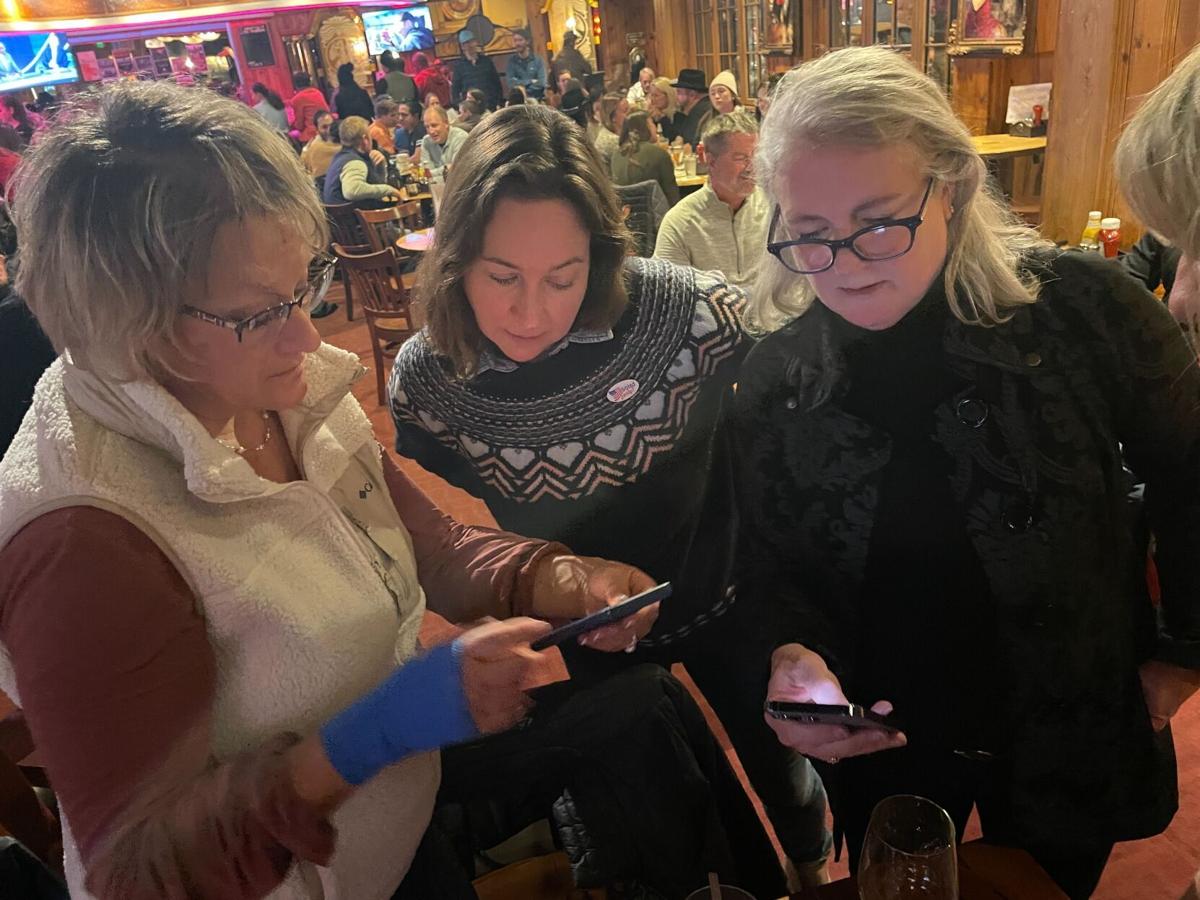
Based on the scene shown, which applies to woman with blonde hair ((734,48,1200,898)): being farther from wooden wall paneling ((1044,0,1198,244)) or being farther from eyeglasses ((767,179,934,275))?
wooden wall paneling ((1044,0,1198,244))

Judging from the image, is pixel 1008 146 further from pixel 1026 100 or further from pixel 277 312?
pixel 277 312

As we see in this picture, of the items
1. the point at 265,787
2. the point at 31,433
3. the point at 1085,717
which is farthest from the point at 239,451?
the point at 1085,717

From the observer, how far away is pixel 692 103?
289 inches

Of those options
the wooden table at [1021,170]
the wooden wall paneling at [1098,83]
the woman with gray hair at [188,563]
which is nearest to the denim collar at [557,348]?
the woman with gray hair at [188,563]

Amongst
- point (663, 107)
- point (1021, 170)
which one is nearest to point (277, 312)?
point (1021, 170)

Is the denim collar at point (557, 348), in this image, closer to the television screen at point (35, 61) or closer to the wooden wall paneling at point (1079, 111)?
the wooden wall paneling at point (1079, 111)

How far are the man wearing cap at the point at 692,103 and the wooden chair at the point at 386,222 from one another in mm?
2377

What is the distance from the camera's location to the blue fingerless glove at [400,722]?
926 millimetres

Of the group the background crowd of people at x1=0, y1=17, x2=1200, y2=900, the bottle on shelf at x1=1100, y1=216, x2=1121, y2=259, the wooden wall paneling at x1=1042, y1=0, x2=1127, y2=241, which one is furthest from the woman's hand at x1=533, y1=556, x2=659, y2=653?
the wooden wall paneling at x1=1042, y1=0, x2=1127, y2=241

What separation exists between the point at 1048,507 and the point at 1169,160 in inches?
19.9

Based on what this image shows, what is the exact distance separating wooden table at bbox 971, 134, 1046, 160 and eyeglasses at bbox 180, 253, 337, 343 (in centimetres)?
519

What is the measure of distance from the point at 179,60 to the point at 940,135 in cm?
1563

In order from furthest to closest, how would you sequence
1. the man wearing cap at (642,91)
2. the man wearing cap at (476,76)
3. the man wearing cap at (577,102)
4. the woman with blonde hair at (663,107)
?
the man wearing cap at (476,76) < the man wearing cap at (642,91) < the woman with blonde hair at (663,107) < the man wearing cap at (577,102)

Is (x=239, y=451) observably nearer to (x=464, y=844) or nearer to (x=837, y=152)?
(x=464, y=844)
